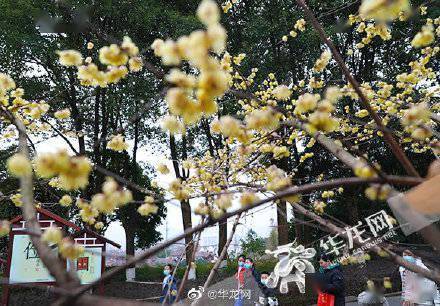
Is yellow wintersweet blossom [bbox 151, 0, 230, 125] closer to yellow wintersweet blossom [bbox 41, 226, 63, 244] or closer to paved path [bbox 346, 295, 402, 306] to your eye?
yellow wintersweet blossom [bbox 41, 226, 63, 244]

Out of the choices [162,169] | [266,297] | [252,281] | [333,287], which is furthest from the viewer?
[252,281]

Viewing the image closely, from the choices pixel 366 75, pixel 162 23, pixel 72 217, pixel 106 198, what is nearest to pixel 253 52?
pixel 162 23

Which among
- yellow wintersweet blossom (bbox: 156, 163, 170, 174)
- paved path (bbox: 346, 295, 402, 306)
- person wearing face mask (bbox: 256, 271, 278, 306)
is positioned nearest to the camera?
yellow wintersweet blossom (bbox: 156, 163, 170, 174)

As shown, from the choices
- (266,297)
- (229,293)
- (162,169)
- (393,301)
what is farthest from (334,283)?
(393,301)

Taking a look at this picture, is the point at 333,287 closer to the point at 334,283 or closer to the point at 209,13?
the point at 334,283

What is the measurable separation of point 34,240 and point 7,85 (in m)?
1.52

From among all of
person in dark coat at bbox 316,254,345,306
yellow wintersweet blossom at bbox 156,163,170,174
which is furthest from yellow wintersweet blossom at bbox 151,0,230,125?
person in dark coat at bbox 316,254,345,306

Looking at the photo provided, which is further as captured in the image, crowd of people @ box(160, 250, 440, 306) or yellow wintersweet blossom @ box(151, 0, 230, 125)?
crowd of people @ box(160, 250, 440, 306)

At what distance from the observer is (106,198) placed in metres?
1.36

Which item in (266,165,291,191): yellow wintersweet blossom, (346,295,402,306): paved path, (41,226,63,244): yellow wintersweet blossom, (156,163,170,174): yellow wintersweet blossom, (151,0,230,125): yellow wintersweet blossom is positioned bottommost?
(346,295,402,306): paved path

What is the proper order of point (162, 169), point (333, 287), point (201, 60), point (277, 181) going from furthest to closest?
point (333, 287) < point (162, 169) < point (277, 181) < point (201, 60)

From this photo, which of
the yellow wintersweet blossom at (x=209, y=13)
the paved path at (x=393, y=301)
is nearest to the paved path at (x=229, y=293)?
the paved path at (x=393, y=301)

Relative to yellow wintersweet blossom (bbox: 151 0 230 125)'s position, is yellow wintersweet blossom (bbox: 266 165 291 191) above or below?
below

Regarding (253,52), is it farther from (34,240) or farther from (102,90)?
(34,240)
